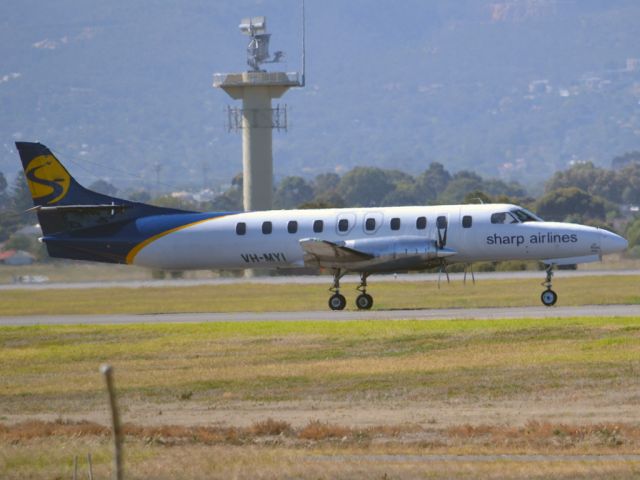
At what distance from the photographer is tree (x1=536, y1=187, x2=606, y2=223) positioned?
120 meters

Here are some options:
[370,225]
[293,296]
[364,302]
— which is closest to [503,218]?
[370,225]

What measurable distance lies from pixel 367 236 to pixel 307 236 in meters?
1.83

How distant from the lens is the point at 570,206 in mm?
123438

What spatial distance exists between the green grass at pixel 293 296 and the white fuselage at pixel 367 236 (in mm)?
2745

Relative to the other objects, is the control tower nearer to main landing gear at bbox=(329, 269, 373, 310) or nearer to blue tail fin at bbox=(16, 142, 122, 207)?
blue tail fin at bbox=(16, 142, 122, 207)

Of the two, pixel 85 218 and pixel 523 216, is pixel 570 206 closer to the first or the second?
pixel 523 216

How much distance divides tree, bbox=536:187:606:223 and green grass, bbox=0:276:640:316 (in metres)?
63.1

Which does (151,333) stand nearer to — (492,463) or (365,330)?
(365,330)

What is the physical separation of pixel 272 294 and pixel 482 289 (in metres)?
7.32

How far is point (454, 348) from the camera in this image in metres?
31.1

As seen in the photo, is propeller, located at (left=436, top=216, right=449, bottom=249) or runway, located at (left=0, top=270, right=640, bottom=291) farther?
runway, located at (left=0, top=270, right=640, bottom=291)

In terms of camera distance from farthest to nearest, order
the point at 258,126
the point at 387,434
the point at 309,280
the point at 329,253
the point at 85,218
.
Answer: the point at 258,126, the point at 309,280, the point at 85,218, the point at 329,253, the point at 387,434

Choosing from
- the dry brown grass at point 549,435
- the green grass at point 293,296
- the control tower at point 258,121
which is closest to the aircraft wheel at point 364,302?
the green grass at point 293,296

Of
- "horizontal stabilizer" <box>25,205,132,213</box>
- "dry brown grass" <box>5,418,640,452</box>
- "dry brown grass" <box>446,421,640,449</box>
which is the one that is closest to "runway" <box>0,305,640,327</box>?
"horizontal stabilizer" <box>25,205,132,213</box>
